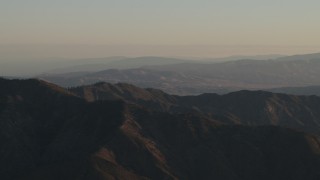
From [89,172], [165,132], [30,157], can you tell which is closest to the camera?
[89,172]

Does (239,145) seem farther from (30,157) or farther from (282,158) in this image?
(30,157)

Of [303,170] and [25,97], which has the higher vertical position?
[25,97]

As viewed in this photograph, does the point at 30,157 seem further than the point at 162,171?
Yes

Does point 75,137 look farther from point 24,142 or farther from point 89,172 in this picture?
point 89,172

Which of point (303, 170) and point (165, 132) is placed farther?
point (165, 132)

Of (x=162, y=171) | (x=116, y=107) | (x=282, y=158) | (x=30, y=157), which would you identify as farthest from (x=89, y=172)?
(x=282, y=158)

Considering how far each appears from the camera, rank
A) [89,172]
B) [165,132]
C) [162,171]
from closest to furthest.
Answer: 1. [89,172]
2. [162,171]
3. [165,132]

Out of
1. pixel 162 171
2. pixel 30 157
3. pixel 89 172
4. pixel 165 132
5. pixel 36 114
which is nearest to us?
pixel 89 172

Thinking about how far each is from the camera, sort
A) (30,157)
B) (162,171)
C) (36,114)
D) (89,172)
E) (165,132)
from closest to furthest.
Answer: (89,172) → (162,171) → (30,157) → (165,132) → (36,114)

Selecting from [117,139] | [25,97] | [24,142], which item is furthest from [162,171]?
[25,97]
